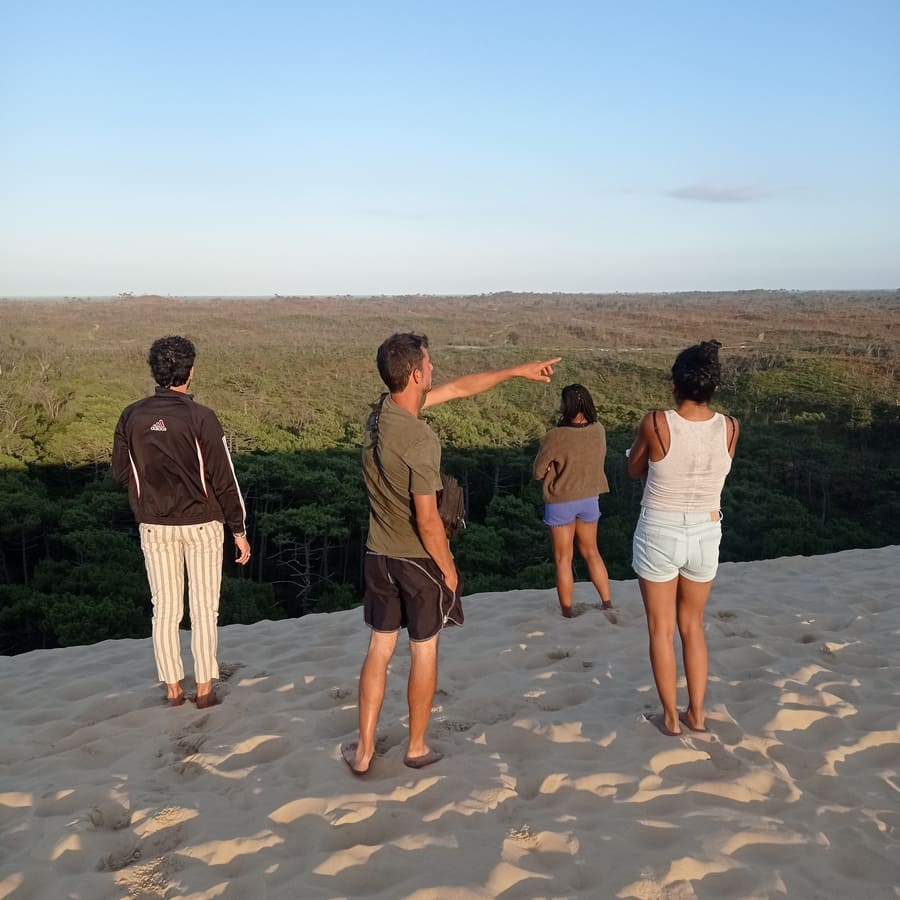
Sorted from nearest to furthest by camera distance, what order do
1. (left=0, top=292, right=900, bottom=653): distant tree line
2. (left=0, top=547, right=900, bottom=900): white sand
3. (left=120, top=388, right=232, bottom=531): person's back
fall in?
(left=0, top=547, right=900, bottom=900): white sand, (left=120, top=388, right=232, bottom=531): person's back, (left=0, top=292, right=900, bottom=653): distant tree line

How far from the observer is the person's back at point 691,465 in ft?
9.17

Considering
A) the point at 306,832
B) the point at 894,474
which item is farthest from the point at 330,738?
the point at 894,474

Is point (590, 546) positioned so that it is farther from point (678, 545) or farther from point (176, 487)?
point (176, 487)

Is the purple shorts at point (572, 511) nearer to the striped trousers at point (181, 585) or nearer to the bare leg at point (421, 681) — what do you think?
the bare leg at point (421, 681)

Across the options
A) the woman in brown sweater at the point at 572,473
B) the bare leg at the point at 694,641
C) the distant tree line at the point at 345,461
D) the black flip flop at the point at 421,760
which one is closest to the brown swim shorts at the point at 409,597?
the black flip flop at the point at 421,760

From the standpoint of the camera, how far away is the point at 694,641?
3.05 meters

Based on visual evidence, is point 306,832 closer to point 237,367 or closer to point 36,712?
point 36,712

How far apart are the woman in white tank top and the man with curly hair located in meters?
1.79

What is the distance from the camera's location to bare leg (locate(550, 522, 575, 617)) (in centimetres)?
462

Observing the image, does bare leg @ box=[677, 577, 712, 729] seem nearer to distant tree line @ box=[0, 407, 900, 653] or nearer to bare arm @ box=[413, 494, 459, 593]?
bare arm @ box=[413, 494, 459, 593]

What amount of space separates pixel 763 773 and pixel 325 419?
33.6 m

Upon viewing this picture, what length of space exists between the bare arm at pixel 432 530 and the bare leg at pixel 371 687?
366mm

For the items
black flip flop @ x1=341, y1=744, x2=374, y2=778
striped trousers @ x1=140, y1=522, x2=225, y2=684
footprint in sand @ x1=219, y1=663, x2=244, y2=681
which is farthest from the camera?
footprint in sand @ x1=219, y1=663, x2=244, y2=681

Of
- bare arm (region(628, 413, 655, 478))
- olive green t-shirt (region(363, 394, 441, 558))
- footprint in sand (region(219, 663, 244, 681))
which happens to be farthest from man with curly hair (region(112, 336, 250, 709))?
bare arm (region(628, 413, 655, 478))
